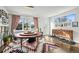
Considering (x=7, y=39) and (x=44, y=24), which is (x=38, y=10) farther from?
(x=7, y=39)

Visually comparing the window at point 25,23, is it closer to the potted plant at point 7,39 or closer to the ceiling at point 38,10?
the ceiling at point 38,10

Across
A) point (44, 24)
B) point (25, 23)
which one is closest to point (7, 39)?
point (25, 23)

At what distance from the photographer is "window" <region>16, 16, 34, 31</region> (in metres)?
2.25

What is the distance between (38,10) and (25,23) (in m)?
0.33

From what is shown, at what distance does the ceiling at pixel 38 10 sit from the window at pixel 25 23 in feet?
0.29

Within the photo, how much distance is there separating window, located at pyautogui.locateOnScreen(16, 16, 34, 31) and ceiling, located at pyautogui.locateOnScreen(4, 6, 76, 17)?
9 centimetres

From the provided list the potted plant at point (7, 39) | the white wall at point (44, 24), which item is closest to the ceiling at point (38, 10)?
the white wall at point (44, 24)

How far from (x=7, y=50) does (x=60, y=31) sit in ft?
3.28

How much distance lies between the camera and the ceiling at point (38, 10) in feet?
7.30

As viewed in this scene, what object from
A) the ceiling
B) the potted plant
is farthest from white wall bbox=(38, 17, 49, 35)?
the potted plant

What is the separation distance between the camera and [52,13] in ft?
7.47

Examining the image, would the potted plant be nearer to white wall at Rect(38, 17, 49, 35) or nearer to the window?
the window

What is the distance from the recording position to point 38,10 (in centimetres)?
227
